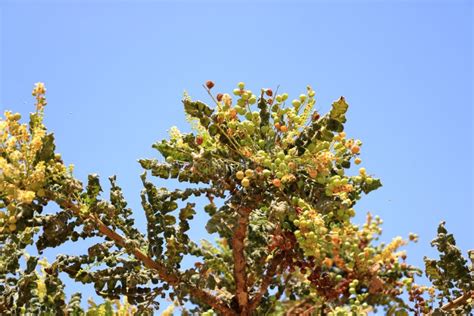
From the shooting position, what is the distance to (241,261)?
4.91 m

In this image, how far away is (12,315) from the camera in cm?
510

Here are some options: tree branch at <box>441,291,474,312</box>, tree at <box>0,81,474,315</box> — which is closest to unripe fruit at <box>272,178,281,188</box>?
tree at <box>0,81,474,315</box>

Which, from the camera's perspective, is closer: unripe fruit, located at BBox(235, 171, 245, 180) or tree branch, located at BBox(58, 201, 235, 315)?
unripe fruit, located at BBox(235, 171, 245, 180)

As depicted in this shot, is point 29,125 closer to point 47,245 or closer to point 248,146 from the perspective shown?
point 47,245

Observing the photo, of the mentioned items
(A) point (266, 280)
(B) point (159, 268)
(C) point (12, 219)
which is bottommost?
(A) point (266, 280)

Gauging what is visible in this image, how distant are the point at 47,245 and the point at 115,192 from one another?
623 millimetres

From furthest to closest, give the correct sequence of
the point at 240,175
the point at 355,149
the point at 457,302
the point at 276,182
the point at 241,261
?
1. the point at 457,302
2. the point at 355,149
3. the point at 241,261
4. the point at 240,175
5. the point at 276,182

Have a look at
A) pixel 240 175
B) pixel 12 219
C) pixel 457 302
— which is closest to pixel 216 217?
pixel 240 175

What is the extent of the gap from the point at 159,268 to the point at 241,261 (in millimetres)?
616

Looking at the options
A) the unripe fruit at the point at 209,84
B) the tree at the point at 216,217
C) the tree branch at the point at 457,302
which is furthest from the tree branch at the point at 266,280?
the tree branch at the point at 457,302

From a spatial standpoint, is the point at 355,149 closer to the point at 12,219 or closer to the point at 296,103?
the point at 296,103

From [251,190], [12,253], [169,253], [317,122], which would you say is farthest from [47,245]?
[317,122]

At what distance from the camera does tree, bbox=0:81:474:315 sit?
459 cm

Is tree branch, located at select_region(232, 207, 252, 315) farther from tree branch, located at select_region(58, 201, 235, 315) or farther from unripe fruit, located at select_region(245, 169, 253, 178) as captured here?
unripe fruit, located at select_region(245, 169, 253, 178)
